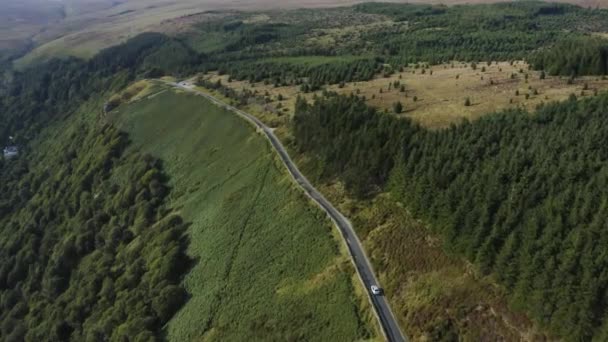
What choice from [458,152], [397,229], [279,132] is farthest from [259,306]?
[279,132]

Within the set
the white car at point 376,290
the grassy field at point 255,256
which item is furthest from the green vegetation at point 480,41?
the white car at point 376,290

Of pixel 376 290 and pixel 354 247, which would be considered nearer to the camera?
pixel 376 290

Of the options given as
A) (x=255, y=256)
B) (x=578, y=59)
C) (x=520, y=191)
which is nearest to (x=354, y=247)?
(x=255, y=256)

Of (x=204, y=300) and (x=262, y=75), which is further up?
(x=262, y=75)

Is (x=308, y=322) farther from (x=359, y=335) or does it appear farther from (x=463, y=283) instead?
(x=463, y=283)

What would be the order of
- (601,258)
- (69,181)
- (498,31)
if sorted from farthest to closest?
(498,31) → (69,181) → (601,258)

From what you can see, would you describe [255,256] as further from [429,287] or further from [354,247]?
[429,287]

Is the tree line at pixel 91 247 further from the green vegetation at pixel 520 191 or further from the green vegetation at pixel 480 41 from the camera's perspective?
the green vegetation at pixel 480 41
